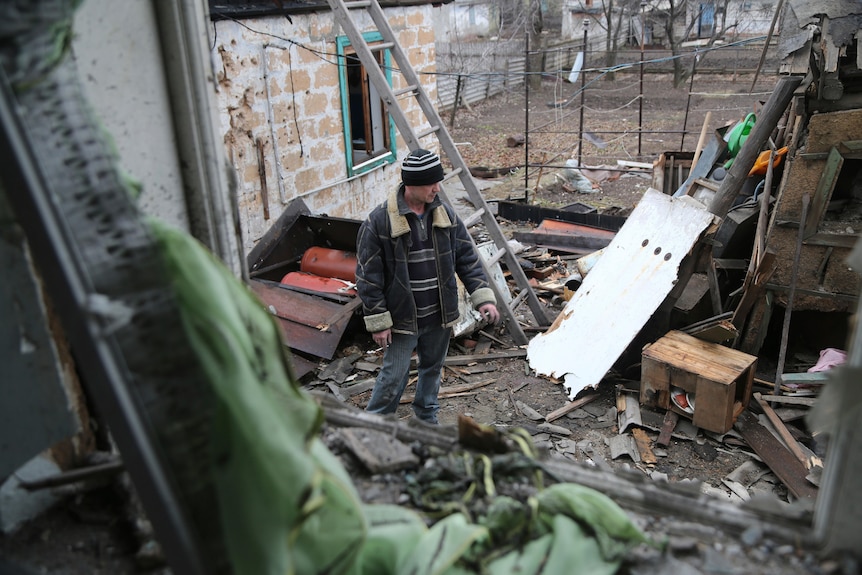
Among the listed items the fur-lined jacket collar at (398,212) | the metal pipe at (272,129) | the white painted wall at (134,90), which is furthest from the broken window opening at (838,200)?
the metal pipe at (272,129)

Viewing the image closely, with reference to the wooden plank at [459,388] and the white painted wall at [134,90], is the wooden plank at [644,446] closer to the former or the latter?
the wooden plank at [459,388]

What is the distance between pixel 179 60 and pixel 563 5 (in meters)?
29.6

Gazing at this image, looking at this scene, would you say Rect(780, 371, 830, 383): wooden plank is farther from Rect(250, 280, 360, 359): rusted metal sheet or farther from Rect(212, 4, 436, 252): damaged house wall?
Rect(212, 4, 436, 252): damaged house wall

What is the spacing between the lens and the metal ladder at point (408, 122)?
22.2 feet

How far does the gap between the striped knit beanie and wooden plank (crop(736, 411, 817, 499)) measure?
323cm

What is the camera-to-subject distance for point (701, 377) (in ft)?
17.0

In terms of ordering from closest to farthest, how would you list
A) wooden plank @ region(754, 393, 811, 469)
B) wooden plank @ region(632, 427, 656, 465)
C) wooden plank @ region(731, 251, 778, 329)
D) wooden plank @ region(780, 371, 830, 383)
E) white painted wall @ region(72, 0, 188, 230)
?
white painted wall @ region(72, 0, 188, 230), wooden plank @ region(754, 393, 811, 469), wooden plank @ region(632, 427, 656, 465), wooden plank @ region(780, 371, 830, 383), wooden plank @ region(731, 251, 778, 329)

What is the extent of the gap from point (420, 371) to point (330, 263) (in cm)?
268

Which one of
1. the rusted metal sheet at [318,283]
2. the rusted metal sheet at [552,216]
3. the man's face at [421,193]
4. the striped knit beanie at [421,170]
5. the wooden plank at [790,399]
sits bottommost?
the wooden plank at [790,399]

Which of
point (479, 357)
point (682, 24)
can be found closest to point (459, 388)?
point (479, 357)

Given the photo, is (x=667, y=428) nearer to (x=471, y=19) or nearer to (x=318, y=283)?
(x=318, y=283)

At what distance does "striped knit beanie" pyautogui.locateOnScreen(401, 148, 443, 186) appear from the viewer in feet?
14.4

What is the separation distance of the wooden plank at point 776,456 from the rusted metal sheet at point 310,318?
12.1ft

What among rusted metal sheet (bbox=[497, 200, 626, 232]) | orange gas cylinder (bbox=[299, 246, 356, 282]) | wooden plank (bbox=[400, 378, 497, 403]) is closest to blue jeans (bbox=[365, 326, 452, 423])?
wooden plank (bbox=[400, 378, 497, 403])
